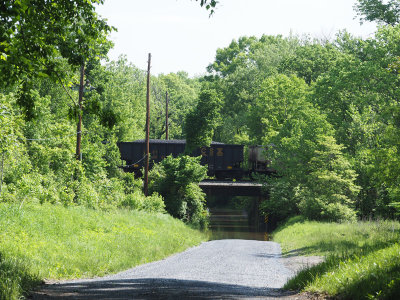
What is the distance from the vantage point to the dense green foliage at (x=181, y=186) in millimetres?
44844

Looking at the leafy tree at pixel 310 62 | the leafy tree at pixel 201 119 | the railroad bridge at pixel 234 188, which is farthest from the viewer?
the leafy tree at pixel 310 62

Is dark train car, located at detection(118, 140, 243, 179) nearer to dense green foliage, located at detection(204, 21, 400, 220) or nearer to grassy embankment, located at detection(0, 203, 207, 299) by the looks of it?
dense green foliage, located at detection(204, 21, 400, 220)

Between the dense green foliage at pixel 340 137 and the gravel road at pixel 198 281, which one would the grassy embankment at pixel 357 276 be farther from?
the dense green foliage at pixel 340 137

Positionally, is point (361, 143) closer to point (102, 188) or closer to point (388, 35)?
point (388, 35)

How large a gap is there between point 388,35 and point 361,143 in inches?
409

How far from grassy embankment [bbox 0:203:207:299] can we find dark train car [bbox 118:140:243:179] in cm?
2530

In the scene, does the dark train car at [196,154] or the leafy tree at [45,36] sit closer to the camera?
the leafy tree at [45,36]

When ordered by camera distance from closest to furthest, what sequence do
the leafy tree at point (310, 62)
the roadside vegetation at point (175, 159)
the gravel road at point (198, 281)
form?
the gravel road at point (198, 281), the roadside vegetation at point (175, 159), the leafy tree at point (310, 62)

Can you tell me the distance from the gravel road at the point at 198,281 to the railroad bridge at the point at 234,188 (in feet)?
72.1

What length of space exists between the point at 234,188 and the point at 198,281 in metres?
38.4

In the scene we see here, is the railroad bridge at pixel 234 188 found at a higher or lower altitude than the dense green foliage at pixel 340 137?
lower

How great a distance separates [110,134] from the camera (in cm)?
5866

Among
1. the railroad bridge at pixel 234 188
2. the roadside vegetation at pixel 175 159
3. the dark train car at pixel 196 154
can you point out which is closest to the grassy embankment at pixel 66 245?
the roadside vegetation at pixel 175 159

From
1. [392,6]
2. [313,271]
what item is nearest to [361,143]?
[392,6]
